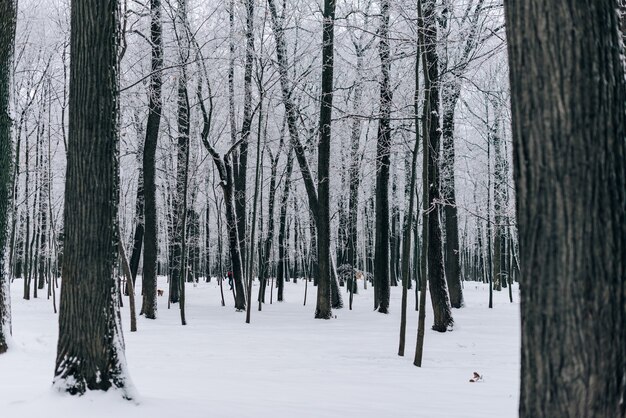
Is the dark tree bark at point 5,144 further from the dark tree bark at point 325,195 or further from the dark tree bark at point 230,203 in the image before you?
the dark tree bark at point 325,195

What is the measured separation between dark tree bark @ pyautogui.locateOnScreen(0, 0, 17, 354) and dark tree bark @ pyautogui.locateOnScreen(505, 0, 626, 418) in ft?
23.2

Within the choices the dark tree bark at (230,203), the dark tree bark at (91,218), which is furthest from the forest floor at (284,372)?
the dark tree bark at (230,203)

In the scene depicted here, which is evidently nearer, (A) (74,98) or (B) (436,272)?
(A) (74,98)

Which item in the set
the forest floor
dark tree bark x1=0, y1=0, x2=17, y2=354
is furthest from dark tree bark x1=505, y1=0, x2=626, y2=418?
dark tree bark x1=0, y1=0, x2=17, y2=354

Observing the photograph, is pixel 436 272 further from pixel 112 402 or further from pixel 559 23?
pixel 559 23

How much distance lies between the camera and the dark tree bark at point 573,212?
1.99 meters

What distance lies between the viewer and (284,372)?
6.46 metres

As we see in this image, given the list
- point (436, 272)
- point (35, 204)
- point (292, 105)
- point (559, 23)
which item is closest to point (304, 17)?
point (292, 105)

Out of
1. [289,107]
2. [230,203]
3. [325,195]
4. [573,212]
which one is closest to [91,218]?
[573,212]

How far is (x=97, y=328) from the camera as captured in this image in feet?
13.3

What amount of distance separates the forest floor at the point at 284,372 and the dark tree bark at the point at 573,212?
7.64 ft

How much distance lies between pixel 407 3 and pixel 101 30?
7.45m

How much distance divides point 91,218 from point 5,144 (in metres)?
3.99

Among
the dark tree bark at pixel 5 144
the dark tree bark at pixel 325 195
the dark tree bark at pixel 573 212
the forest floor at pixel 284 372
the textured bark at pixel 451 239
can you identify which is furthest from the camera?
the textured bark at pixel 451 239
